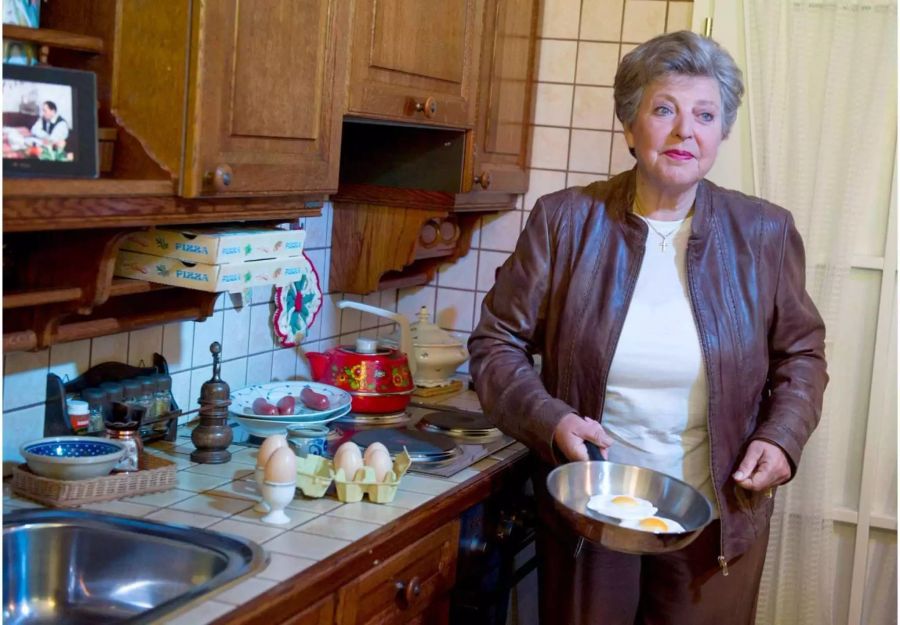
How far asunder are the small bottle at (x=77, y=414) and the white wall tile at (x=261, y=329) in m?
0.62

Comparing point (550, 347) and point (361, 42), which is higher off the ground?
point (361, 42)

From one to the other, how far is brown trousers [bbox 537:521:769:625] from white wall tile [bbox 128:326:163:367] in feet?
2.66

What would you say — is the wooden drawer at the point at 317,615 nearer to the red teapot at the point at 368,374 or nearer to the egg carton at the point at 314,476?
the egg carton at the point at 314,476

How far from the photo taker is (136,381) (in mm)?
2148

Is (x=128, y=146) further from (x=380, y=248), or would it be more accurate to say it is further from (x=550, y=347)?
(x=380, y=248)

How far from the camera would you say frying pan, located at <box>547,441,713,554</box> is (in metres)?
1.85

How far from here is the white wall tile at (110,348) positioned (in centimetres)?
211

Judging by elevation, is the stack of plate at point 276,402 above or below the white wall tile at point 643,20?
below

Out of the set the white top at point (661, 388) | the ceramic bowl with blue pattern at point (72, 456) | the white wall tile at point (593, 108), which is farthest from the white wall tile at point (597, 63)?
the ceramic bowl with blue pattern at point (72, 456)

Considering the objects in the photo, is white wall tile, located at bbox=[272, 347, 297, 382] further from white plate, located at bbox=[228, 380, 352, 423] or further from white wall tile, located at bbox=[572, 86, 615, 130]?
white wall tile, located at bbox=[572, 86, 615, 130]

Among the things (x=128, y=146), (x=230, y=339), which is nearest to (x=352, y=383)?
(x=230, y=339)

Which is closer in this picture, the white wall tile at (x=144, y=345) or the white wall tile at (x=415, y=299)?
the white wall tile at (x=144, y=345)

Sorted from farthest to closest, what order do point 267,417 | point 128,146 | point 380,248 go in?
1. point 380,248
2. point 267,417
3. point 128,146

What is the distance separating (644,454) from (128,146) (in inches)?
40.5
